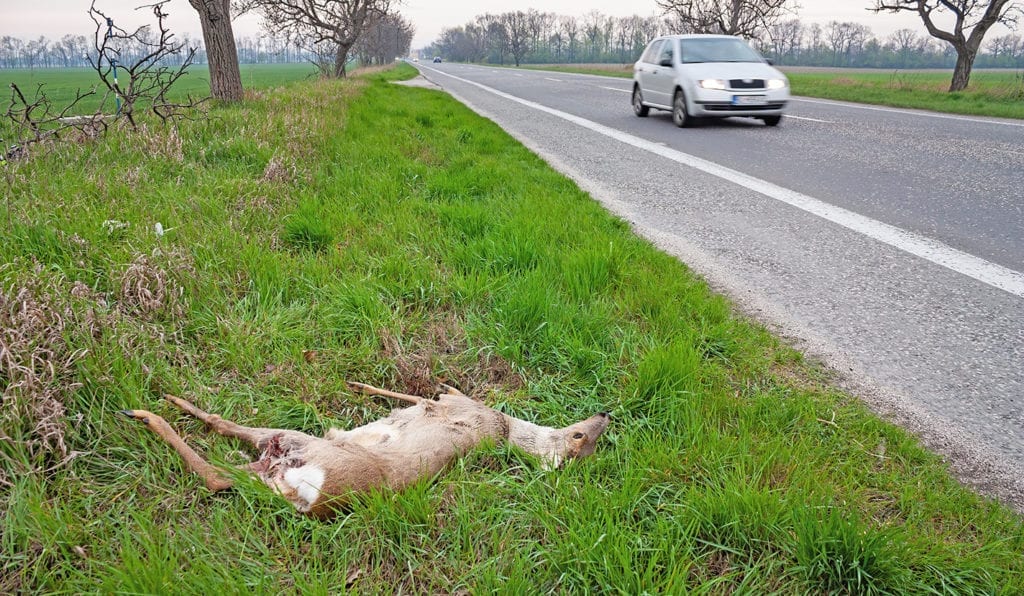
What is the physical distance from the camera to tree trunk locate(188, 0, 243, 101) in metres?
9.62

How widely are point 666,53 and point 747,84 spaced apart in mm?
1934

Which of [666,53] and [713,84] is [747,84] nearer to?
[713,84]

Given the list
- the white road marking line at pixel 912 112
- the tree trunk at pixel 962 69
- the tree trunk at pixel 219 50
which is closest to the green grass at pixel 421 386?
the tree trunk at pixel 219 50

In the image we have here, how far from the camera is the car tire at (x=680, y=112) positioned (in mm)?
10203

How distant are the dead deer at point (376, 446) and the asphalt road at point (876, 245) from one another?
125 cm

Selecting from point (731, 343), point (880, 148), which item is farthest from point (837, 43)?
point (731, 343)

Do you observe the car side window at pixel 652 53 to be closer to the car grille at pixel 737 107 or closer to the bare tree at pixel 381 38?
the car grille at pixel 737 107

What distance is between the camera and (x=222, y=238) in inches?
128

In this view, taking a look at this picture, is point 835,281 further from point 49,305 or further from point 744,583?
point 49,305

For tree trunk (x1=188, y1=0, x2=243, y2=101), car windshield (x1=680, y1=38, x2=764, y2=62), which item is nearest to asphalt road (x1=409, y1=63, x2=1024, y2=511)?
car windshield (x1=680, y1=38, x2=764, y2=62)

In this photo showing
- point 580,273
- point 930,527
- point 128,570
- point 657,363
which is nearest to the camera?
point 128,570

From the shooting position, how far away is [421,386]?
2279 mm

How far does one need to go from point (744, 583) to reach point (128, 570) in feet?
4.62

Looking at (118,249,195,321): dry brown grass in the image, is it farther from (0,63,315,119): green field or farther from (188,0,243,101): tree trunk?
(188,0,243,101): tree trunk
